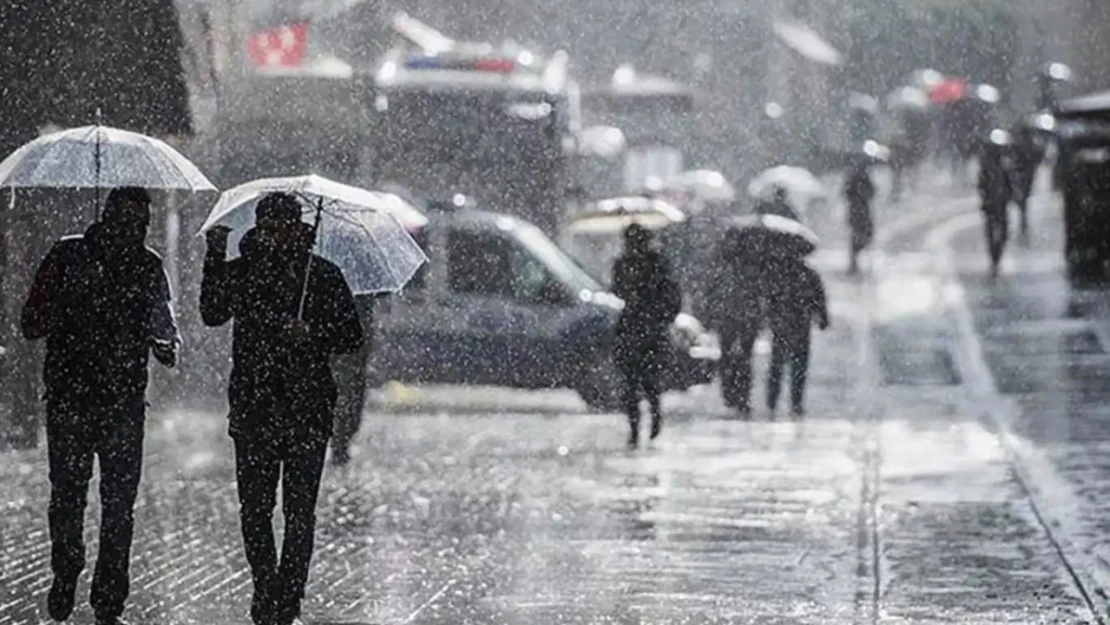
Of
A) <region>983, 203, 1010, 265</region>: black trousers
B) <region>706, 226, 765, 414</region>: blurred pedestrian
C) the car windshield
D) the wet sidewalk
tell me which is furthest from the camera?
<region>983, 203, 1010, 265</region>: black trousers

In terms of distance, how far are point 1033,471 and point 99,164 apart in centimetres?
753

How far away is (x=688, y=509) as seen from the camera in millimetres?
15789

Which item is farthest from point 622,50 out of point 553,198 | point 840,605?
point 840,605

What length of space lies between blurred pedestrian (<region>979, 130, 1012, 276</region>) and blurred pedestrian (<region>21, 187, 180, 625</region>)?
25094 mm

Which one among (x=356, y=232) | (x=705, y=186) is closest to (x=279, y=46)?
(x=705, y=186)

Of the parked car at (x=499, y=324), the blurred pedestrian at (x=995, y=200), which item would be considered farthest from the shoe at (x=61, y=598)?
the blurred pedestrian at (x=995, y=200)

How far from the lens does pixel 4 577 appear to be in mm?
12805

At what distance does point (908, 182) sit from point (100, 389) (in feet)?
155

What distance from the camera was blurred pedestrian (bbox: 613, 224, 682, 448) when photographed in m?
20.6

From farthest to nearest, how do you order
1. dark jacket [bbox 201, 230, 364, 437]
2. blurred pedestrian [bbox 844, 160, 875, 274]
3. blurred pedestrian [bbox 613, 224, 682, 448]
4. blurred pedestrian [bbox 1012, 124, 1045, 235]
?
blurred pedestrian [bbox 1012, 124, 1045, 235]
blurred pedestrian [bbox 844, 160, 875, 274]
blurred pedestrian [bbox 613, 224, 682, 448]
dark jacket [bbox 201, 230, 364, 437]

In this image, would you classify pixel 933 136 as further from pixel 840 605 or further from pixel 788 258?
pixel 840 605

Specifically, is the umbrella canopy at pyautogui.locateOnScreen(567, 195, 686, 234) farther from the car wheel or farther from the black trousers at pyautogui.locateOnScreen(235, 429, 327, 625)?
the black trousers at pyautogui.locateOnScreen(235, 429, 327, 625)

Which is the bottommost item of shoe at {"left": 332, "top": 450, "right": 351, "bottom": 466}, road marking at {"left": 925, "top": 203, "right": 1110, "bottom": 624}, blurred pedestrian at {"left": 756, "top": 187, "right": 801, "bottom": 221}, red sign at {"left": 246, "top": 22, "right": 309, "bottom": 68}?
shoe at {"left": 332, "top": 450, "right": 351, "bottom": 466}

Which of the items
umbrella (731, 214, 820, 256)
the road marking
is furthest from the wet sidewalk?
umbrella (731, 214, 820, 256)
